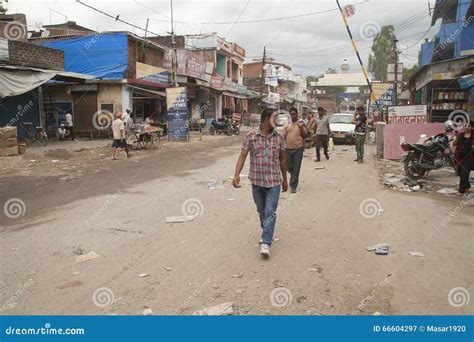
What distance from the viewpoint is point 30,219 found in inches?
255

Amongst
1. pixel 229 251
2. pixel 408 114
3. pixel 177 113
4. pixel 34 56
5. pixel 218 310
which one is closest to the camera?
pixel 218 310

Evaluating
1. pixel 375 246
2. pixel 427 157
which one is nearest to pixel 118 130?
pixel 427 157

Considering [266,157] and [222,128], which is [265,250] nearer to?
[266,157]

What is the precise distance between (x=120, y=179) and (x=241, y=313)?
7.21m

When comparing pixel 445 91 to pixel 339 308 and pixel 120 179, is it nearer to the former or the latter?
pixel 120 179

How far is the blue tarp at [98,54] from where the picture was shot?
855 inches

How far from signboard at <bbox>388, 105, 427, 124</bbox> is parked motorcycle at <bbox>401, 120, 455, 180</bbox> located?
345cm

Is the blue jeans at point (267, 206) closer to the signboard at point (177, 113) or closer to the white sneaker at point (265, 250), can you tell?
the white sneaker at point (265, 250)

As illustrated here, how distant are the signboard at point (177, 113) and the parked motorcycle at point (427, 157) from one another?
13067 millimetres

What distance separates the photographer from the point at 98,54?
22.2 meters

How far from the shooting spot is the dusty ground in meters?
3.65

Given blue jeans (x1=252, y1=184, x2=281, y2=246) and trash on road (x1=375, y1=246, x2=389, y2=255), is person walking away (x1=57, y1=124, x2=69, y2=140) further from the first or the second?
trash on road (x1=375, y1=246, x2=389, y2=255)

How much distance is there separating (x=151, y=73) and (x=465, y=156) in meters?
19.7

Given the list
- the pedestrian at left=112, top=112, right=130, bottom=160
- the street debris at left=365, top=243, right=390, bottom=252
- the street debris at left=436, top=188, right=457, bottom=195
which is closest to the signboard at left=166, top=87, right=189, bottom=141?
the pedestrian at left=112, top=112, right=130, bottom=160
